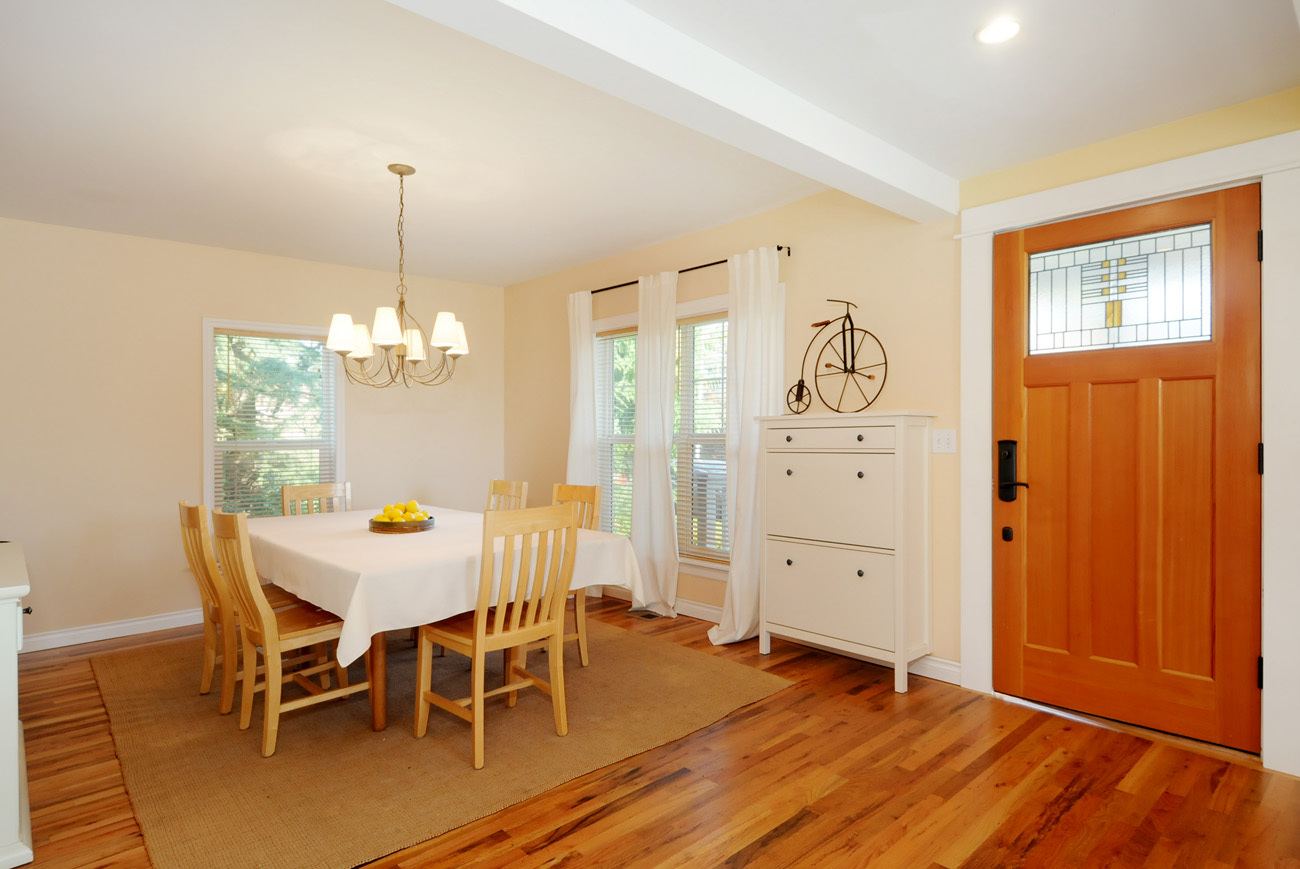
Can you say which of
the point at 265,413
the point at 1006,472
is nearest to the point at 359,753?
the point at 1006,472

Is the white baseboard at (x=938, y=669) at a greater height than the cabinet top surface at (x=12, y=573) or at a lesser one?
lesser

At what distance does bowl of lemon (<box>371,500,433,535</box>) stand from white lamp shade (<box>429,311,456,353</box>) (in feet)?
2.55

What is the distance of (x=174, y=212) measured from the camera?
157 inches

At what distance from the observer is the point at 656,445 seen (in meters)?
4.68

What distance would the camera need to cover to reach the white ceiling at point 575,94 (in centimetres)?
210

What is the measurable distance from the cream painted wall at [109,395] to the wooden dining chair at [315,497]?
2.87 ft

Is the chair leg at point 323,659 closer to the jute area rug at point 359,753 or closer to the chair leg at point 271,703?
the jute area rug at point 359,753

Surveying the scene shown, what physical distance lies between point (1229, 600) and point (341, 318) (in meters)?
3.85

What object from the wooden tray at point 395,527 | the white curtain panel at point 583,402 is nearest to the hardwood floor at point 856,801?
the wooden tray at point 395,527

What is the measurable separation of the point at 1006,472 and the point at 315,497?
3.80 m

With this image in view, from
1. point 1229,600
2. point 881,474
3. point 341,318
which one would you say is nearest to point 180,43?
point 341,318

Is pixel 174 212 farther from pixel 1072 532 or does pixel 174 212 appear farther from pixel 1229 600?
pixel 1229 600

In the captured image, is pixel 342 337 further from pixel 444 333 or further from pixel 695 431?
pixel 695 431

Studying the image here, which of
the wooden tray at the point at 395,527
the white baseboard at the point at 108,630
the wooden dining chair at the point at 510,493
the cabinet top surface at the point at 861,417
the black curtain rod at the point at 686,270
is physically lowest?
the white baseboard at the point at 108,630
